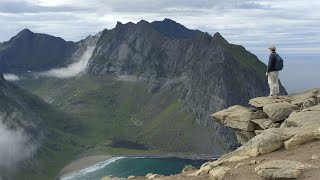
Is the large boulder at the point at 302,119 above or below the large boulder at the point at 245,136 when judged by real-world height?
above

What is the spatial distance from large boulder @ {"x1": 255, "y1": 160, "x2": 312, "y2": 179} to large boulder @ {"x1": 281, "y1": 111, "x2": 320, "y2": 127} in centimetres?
1108

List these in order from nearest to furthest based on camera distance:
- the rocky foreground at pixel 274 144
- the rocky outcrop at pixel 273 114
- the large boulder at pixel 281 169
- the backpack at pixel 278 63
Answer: the large boulder at pixel 281 169
the rocky foreground at pixel 274 144
the rocky outcrop at pixel 273 114
the backpack at pixel 278 63

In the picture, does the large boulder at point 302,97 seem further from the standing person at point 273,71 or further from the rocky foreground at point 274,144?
the standing person at point 273,71

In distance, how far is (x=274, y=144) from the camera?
3916cm

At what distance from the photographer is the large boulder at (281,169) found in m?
31.3

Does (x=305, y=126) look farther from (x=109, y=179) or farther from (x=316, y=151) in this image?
(x=109, y=179)

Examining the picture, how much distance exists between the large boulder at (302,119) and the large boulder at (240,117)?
6.71 m

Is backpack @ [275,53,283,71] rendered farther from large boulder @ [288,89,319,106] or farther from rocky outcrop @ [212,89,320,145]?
large boulder @ [288,89,319,106]

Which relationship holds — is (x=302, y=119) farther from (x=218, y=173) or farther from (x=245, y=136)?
(x=218, y=173)

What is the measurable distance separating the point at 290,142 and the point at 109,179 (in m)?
18.6

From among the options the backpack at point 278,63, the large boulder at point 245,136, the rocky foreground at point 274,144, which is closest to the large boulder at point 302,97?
the rocky foreground at point 274,144

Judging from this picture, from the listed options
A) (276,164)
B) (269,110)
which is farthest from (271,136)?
(269,110)

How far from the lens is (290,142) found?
38.5 meters

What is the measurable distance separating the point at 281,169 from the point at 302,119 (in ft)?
44.6
